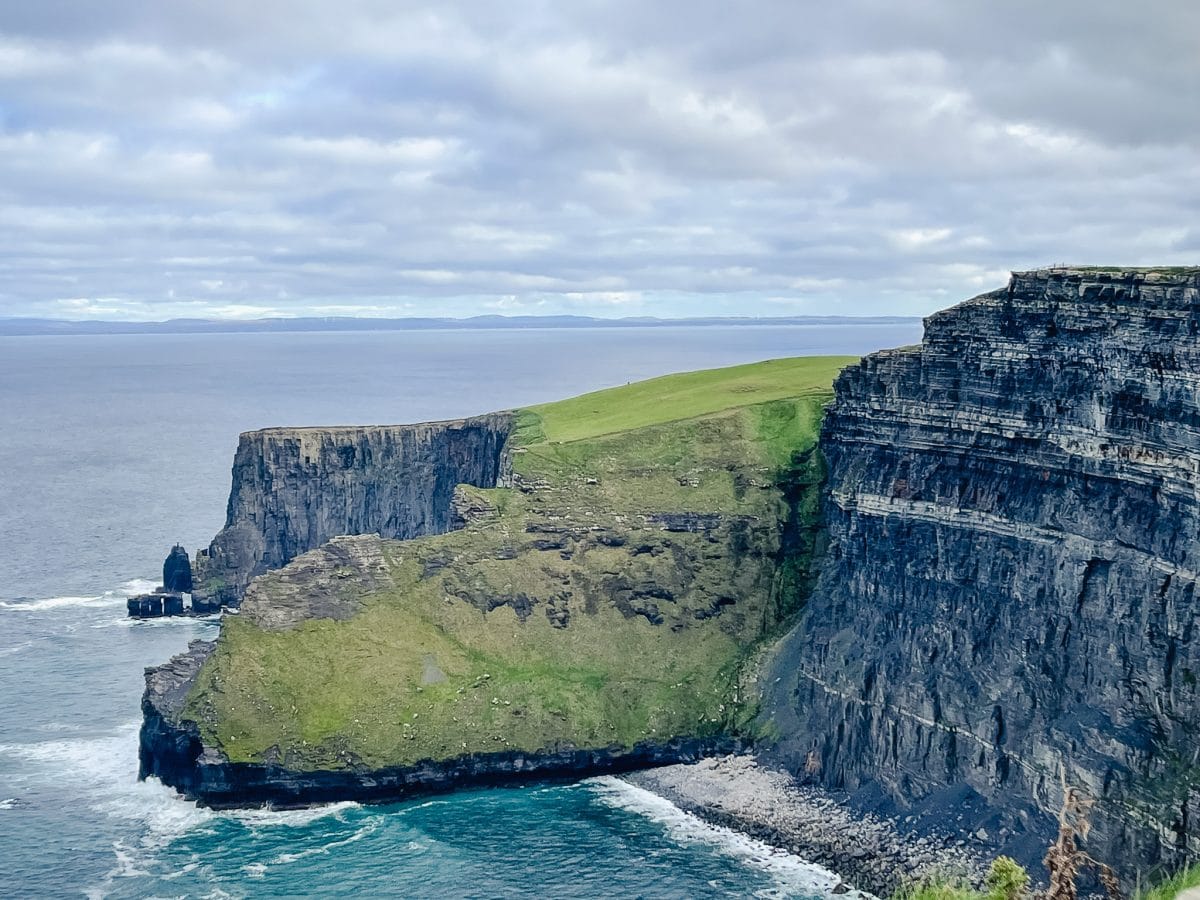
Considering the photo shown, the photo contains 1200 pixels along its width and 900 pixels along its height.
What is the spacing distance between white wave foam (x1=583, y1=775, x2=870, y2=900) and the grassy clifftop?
19.5ft

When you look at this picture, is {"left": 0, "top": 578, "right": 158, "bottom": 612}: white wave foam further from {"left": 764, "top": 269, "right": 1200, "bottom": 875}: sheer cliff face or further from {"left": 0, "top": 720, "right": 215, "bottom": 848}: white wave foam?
{"left": 764, "top": 269, "right": 1200, "bottom": 875}: sheer cliff face

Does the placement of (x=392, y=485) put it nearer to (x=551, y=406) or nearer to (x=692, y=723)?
(x=551, y=406)

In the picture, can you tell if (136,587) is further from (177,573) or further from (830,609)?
(830,609)

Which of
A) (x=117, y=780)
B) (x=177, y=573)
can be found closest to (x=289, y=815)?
(x=117, y=780)

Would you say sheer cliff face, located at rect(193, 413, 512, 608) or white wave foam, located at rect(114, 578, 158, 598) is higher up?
sheer cliff face, located at rect(193, 413, 512, 608)

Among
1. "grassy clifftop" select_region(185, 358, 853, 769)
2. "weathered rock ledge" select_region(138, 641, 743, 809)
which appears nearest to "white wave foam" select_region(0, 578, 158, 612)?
"weathered rock ledge" select_region(138, 641, 743, 809)

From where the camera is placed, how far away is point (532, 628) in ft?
397

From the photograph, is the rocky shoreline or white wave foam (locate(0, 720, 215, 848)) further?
white wave foam (locate(0, 720, 215, 848))

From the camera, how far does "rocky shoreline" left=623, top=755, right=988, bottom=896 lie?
89250mm

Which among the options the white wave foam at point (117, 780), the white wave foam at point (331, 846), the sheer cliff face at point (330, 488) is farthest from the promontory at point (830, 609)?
the sheer cliff face at point (330, 488)

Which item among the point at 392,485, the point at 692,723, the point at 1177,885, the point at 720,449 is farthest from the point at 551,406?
the point at 1177,885

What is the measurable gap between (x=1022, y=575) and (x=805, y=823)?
2395 centimetres

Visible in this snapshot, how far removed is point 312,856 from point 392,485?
73568 mm

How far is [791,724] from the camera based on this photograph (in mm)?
110625
